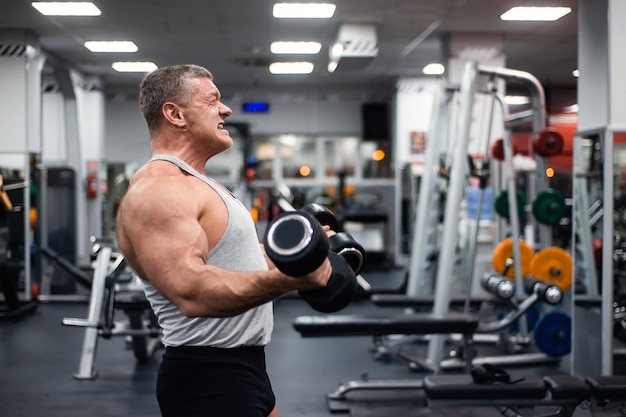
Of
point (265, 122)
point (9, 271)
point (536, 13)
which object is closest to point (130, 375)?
point (9, 271)

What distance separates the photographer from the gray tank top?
1426 mm

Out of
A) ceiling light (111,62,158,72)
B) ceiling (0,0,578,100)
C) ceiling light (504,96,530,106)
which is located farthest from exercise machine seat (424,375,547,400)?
ceiling light (504,96,530,106)

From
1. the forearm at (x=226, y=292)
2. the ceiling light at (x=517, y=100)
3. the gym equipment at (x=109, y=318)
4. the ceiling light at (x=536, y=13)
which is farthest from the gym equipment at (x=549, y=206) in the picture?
the ceiling light at (x=517, y=100)

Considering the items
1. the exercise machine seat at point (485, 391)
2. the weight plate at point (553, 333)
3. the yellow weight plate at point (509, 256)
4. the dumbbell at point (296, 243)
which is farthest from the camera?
the yellow weight plate at point (509, 256)

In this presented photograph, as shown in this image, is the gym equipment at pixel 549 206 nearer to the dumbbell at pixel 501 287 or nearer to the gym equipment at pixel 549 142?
the gym equipment at pixel 549 142

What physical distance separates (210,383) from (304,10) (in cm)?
513

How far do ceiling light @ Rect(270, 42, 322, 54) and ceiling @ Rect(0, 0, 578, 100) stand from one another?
112 millimetres

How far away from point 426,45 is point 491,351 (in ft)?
13.0

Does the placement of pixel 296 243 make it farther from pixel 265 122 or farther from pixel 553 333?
pixel 265 122

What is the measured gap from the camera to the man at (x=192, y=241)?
4.31 ft

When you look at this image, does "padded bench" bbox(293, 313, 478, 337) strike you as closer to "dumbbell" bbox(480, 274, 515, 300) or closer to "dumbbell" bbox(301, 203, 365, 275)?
"dumbbell" bbox(480, 274, 515, 300)

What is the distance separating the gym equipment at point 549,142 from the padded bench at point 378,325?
1527 millimetres

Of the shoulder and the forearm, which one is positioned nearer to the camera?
the forearm

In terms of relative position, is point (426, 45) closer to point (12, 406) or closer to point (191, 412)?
point (12, 406)
